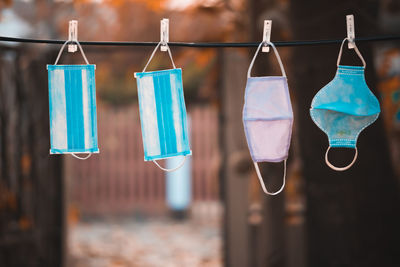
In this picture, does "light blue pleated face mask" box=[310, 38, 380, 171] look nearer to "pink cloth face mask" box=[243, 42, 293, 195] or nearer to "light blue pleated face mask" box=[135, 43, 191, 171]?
"pink cloth face mask" box=[243, 42, 293, 195]

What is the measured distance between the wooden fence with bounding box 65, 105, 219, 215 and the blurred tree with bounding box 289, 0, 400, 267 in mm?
6342

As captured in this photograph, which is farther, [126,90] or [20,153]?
[126,90]

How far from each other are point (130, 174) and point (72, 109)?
825 cm

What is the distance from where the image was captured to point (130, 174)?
33.7 feet

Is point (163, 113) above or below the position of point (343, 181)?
above

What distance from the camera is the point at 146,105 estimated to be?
7.07 ft

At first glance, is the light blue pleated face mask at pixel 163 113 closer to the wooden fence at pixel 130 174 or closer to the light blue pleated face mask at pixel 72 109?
the light blue pleated face mask at pixel 72 109

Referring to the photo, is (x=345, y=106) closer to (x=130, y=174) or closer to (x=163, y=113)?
(x=163, y=113)

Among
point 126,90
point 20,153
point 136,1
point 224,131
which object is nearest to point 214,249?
point 224,131

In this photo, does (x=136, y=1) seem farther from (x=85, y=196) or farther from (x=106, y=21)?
(x=85, y=196)

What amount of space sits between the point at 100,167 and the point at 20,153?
541cm

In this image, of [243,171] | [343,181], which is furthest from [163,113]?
[243,171]

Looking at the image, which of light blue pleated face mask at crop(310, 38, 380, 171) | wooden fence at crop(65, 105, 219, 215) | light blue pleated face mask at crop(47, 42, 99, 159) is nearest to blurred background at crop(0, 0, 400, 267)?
wooden fence at crop(65, 105, 219, 215)

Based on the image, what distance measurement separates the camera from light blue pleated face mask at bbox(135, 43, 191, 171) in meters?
2.15
